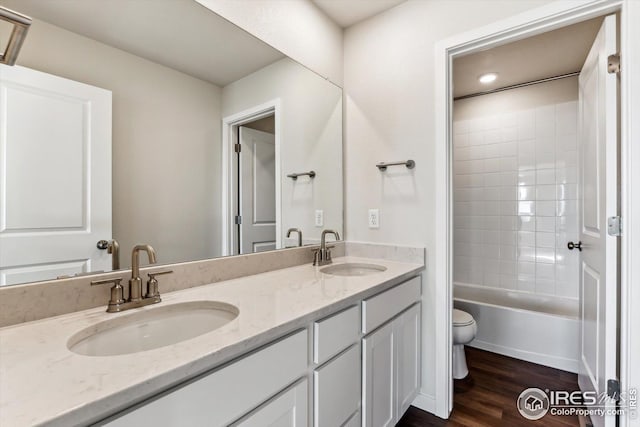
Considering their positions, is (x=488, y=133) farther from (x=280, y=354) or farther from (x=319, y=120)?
(x=280, y=354)

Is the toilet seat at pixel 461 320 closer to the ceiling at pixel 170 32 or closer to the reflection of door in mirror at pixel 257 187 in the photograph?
the reflection of door in mirror at pixel 257 187

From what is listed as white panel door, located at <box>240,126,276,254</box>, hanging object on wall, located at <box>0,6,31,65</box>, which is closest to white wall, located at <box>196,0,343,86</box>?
white panel door, located at <box>240,126,276,254</box>

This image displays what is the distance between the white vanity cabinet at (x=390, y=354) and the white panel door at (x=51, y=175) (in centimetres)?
104

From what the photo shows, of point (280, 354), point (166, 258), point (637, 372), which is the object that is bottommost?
point (637, 372)

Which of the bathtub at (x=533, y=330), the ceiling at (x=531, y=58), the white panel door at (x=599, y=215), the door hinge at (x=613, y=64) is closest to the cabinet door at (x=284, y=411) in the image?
the white panel door at (x=599, y=215)

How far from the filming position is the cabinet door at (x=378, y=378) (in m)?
1.27

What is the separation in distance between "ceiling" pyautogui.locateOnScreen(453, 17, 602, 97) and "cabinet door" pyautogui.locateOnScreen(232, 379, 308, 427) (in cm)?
244

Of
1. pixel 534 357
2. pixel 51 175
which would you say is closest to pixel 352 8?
pixel 51 175

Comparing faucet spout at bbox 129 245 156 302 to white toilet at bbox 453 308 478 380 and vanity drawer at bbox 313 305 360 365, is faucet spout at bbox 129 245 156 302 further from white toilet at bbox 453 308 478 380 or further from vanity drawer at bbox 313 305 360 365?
white toilet at bbox 453 308 478 380

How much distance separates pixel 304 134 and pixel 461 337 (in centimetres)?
167

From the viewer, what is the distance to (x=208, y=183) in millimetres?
1376

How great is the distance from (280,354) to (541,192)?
9.55 feet

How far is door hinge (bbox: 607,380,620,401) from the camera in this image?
1.32m

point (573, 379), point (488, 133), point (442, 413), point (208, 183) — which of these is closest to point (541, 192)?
point (488, 133)
